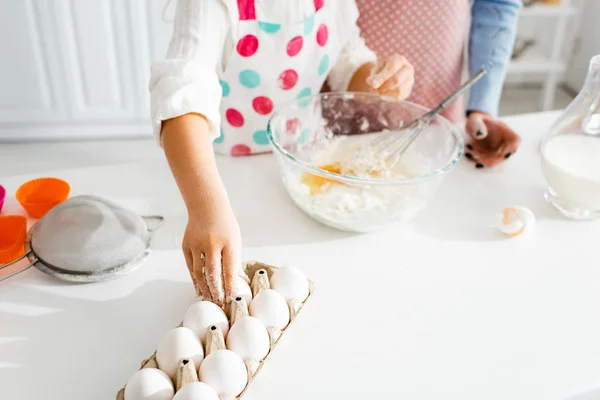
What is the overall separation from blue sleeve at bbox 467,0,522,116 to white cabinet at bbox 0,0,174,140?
619 millimetres

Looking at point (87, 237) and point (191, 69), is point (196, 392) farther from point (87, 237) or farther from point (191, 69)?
point (191, 69)

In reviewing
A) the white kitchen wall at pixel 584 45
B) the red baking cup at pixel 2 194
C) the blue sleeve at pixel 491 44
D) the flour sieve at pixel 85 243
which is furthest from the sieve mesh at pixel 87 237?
the white kitchen wall at pixel 584 45

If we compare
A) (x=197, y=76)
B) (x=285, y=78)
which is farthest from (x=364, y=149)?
(x=197, y=76)

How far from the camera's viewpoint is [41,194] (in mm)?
856

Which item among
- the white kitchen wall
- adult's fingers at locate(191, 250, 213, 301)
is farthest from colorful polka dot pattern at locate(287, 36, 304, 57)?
the white kitchen wall

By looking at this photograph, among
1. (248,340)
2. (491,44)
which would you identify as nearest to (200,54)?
(248,340)

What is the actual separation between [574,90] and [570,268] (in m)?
2.43

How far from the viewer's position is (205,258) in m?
0.61

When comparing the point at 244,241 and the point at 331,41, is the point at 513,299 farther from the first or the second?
the point at 331,41

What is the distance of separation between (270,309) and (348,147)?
42 centimetres

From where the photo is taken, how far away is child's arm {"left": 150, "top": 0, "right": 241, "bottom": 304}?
0.62 metres

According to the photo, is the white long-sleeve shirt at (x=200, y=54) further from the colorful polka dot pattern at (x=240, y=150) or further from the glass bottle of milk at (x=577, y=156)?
the glass bottle of milk at (x=577, y=156)

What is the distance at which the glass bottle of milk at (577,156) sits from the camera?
86cm

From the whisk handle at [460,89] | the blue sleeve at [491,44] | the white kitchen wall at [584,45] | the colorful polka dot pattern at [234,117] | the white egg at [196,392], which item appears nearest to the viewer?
the white egg at [196,392]
